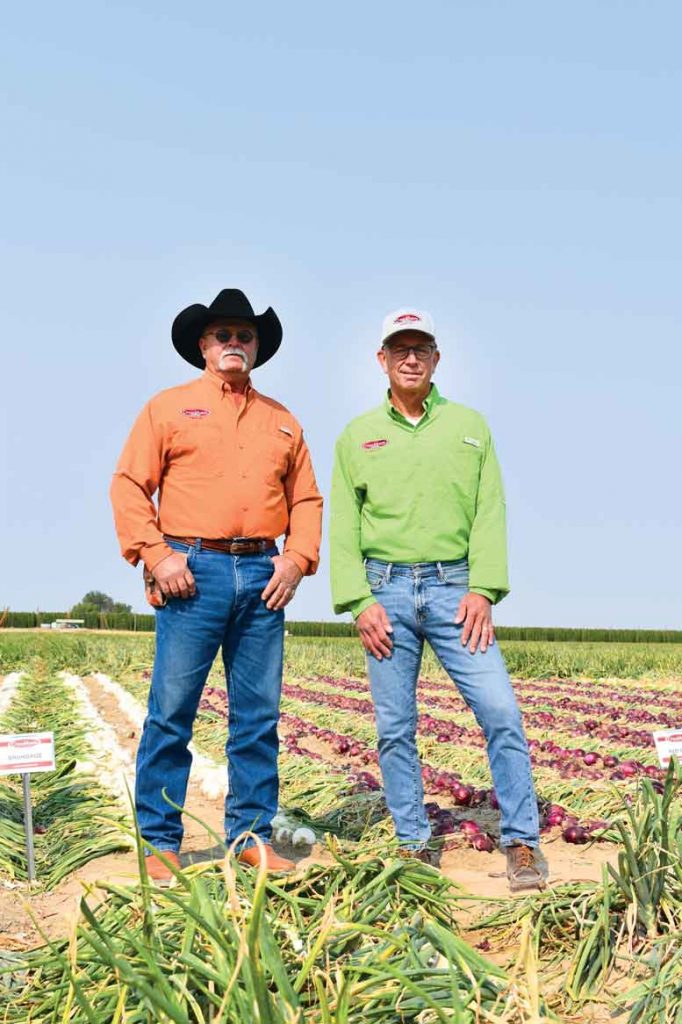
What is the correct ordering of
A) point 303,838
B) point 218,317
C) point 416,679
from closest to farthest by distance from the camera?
point 416,679, point 218,317, point 303,838

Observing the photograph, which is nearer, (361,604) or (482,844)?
(361,604)

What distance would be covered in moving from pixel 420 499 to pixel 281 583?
0.72 m

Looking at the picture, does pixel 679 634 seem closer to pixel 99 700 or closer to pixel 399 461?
pixel 99 700

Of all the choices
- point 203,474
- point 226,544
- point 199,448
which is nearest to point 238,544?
point 226,544

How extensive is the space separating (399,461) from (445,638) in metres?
0.80

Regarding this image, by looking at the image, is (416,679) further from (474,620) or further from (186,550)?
(186,550)

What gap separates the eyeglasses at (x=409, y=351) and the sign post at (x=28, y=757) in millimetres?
2414

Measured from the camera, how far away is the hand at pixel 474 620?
4.26 meters

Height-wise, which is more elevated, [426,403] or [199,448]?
[426,403]

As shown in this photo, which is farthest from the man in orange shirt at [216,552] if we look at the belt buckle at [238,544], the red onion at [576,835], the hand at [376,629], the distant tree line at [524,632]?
the distant tree line at [524,632]

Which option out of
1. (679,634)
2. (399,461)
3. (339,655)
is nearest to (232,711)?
(399,461)

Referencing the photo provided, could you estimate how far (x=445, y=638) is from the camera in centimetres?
434

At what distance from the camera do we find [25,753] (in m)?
4.70

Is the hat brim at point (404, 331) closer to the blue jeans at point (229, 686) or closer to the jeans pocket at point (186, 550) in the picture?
the blue jeans at point (229, 686)
